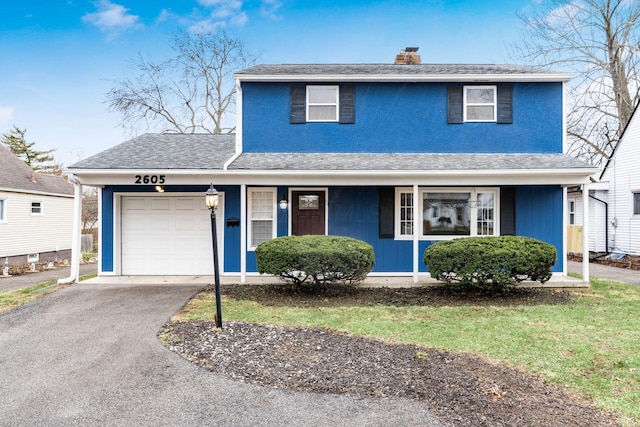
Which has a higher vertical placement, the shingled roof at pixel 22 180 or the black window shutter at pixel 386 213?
the shingled roof at pixel 22 180

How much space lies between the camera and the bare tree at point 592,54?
1859 cm

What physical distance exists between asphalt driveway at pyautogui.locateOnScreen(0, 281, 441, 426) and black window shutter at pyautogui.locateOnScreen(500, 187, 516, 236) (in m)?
7.29

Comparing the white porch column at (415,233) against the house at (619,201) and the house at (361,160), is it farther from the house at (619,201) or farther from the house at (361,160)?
the house at (619,201)

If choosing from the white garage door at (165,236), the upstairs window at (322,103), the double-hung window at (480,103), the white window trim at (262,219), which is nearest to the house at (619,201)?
the double-hung window at (480,103)

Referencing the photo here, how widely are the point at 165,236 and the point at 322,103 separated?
5365 mm

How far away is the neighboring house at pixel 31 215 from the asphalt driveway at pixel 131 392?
39.1 ft

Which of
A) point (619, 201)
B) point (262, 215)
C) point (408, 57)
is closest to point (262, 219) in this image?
point (262, 215)

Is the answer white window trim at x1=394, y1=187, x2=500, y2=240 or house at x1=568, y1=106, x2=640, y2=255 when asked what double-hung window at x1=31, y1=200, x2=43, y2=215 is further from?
house at x1=568, y1=106, x2=640, y2=255

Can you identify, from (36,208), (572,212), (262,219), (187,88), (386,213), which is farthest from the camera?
(187,88)

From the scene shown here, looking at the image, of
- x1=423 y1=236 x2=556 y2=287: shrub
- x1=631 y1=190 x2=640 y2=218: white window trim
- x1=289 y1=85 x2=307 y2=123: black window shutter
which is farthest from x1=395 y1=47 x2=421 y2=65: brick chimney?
x1=631 y1=190 x2=640 y2=218: white window trim

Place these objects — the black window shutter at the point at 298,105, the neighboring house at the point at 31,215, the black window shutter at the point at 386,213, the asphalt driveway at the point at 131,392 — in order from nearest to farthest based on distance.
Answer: the asphalt driveway at the point at 131,392 → the black window shutter at the point at 386,213 → the black window shutter at the point at 298,105 → the neighboring house at the point at 31,215

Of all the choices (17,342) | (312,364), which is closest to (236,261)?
(17,342)

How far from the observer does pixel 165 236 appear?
32.3ft

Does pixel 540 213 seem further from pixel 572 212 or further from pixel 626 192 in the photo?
pixel 572 212
